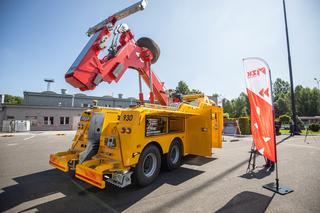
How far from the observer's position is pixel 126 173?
3.63 m

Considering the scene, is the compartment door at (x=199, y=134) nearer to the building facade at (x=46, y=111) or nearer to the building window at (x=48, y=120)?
the building facade at (x=46, y=111)

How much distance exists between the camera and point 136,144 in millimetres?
3936

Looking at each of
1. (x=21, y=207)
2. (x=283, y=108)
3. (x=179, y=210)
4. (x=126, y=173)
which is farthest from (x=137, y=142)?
(x=283, y=108)

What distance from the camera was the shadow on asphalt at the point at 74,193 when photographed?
3.20m

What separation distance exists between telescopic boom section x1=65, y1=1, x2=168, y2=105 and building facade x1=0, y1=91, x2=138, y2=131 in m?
25.4

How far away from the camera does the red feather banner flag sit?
161 inches

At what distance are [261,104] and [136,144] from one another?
10.5 ft

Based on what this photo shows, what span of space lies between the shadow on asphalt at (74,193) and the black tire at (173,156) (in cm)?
30

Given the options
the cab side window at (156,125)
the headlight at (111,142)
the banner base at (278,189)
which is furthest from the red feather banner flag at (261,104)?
the headlight at (111,142)

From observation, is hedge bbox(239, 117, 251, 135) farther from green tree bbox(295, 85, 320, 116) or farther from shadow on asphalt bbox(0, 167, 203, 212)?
green tree bbox(295, 85, 320, 116)

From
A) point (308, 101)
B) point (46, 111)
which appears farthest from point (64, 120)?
point (308, 101)

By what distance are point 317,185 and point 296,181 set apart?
0.41 m

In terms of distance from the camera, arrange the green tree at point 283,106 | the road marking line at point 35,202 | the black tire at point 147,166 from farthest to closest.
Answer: the green tree at point 283,106 < the black tire at point 147,166 < the road marking line at point 35,202

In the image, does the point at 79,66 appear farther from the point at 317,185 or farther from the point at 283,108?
the point at 283,108
